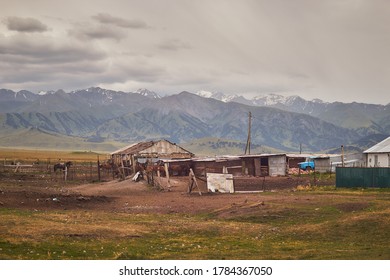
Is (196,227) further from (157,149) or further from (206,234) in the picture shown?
(157,149)

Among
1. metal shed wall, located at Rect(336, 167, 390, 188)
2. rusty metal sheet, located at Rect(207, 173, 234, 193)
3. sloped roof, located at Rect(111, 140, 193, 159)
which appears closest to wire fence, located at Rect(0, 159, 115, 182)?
sloped roof, located at Rect(111, 140, 193, 159)

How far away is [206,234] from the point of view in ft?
93.3

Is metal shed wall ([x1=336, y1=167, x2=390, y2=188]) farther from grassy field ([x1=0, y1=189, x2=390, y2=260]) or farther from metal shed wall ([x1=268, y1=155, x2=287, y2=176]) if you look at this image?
metal shed wall ([x1=268, y1=155, x2=287, y2=176])

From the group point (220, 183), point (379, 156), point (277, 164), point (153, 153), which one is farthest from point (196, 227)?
point (153, 153)

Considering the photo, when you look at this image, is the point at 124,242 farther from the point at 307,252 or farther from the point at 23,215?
the point at 23,215

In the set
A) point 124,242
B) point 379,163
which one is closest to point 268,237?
point 124,242

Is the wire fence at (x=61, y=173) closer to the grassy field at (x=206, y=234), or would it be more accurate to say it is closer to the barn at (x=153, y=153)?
the barn at (x=153, y=153)

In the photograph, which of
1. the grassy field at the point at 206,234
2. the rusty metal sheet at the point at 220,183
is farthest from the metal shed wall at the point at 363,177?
the grassy field at the point at 206,234

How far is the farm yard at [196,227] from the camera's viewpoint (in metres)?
A: 22.1

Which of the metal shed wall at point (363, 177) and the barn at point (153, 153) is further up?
the barn at point (153, 153)

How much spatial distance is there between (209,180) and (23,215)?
21093 millimetres

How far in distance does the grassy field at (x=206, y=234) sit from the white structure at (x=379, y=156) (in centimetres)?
4566

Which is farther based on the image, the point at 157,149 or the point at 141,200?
the point at 157,149

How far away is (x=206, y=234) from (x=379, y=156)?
60.1 m
